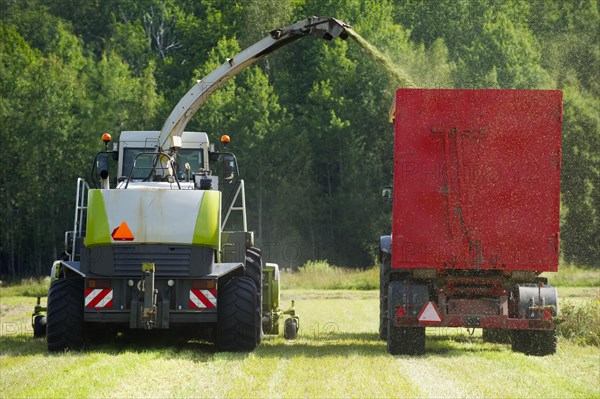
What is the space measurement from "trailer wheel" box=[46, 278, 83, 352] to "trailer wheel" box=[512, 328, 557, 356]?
6563mm

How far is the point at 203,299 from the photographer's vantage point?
17.0m

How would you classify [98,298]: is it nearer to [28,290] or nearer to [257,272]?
[257,272]

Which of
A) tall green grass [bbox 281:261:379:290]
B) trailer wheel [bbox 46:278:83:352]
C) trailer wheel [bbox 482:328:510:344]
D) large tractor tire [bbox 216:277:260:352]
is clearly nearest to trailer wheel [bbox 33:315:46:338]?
trailer wheel [bbox 46:278:83:352]

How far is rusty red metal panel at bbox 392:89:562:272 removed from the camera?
16828mm

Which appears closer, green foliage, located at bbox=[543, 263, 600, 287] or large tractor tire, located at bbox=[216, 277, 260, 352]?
large tractor tire, located at bbox=[216, 277, 260, 352]

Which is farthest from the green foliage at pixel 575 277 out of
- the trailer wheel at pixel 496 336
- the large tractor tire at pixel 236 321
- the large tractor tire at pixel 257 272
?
the large tractor tire at pixel 236 321

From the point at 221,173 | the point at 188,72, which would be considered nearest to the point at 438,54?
the point at 188,72

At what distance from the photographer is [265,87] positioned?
60.5 metres

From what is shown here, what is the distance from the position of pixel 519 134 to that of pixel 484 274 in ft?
7.03

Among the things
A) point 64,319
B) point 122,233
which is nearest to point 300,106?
point 122,233

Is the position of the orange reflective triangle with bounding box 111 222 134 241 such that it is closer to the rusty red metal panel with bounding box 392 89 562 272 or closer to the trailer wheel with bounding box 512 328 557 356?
the rusty red metal panel with bounding box 392 89 562 272

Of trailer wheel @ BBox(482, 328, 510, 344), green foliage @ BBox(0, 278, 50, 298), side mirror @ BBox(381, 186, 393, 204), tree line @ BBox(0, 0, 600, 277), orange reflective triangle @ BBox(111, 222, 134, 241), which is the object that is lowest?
green foliage @ BBox(0, 278, 50, 298)

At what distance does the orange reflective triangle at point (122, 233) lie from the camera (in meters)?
17.0

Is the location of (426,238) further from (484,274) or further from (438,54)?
(438,54)
